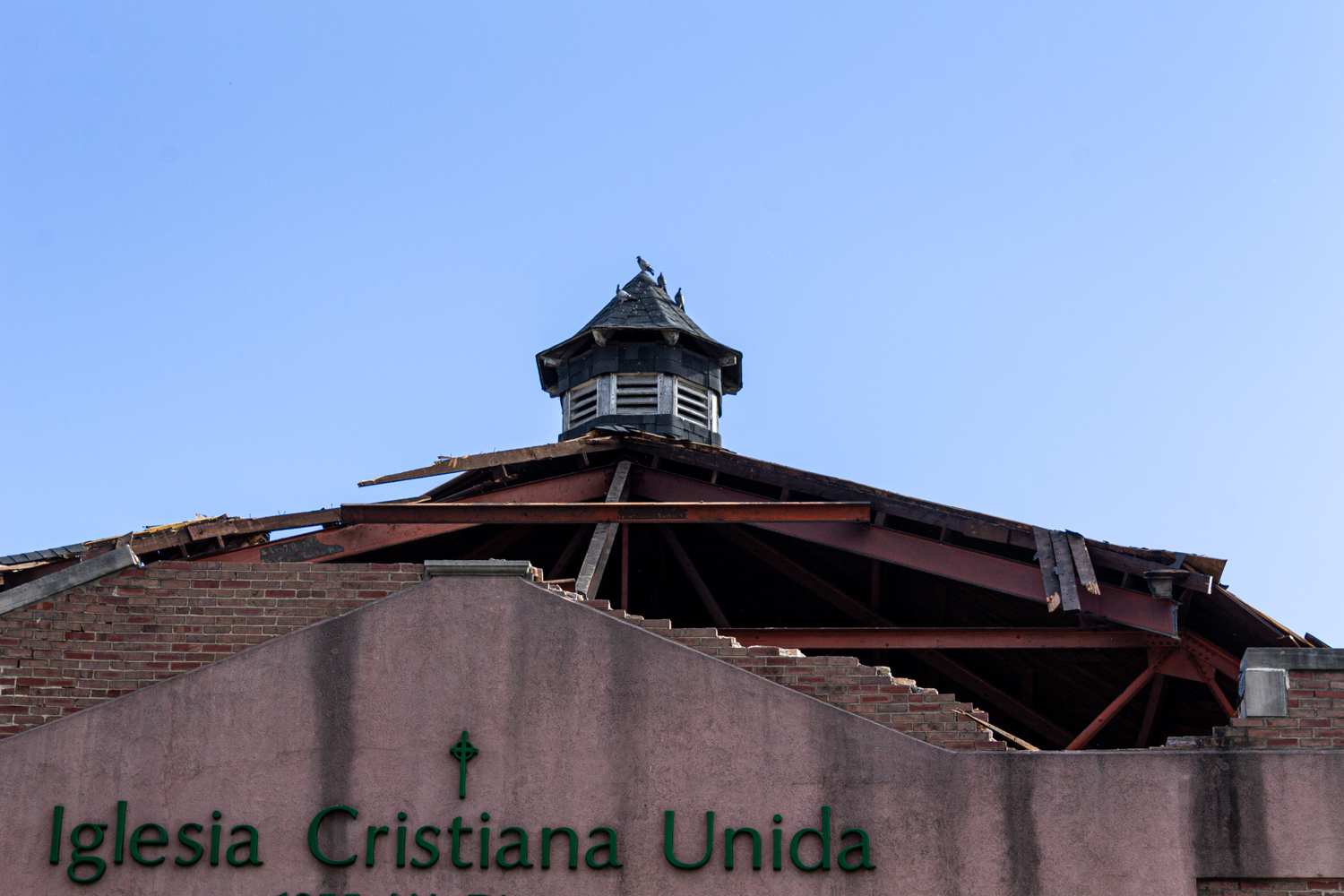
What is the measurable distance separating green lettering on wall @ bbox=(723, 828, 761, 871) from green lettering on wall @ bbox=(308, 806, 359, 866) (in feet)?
9.60

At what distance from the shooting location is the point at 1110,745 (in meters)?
19.8

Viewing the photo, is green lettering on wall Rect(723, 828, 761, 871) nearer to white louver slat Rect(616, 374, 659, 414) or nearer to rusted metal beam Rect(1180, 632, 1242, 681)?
rusted metal beam Rect(1180, 632, 1242, 681)

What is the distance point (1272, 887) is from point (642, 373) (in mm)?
15906

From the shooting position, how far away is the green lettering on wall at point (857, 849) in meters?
12.1

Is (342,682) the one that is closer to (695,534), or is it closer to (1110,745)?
(695,534)

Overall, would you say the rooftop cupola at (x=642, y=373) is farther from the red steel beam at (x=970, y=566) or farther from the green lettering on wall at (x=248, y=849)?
the green lettering on wall at (x=248, y=849)

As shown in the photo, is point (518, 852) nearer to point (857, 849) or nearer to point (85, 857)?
point (857, 849)

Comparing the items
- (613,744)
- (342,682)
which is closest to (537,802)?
(613,744)

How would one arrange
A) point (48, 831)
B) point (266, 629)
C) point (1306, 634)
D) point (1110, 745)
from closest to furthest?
point (48, 831) < point (266, 629) < point (1306, 634) < point (1110, 745)

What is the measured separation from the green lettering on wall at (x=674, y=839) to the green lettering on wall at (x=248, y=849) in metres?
3.20

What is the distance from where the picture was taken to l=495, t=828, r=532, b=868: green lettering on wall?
12.1 m

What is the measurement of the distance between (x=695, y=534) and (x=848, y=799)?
886 cm

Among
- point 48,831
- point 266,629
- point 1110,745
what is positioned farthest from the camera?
point 1110,745

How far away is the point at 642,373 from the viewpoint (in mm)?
26219
